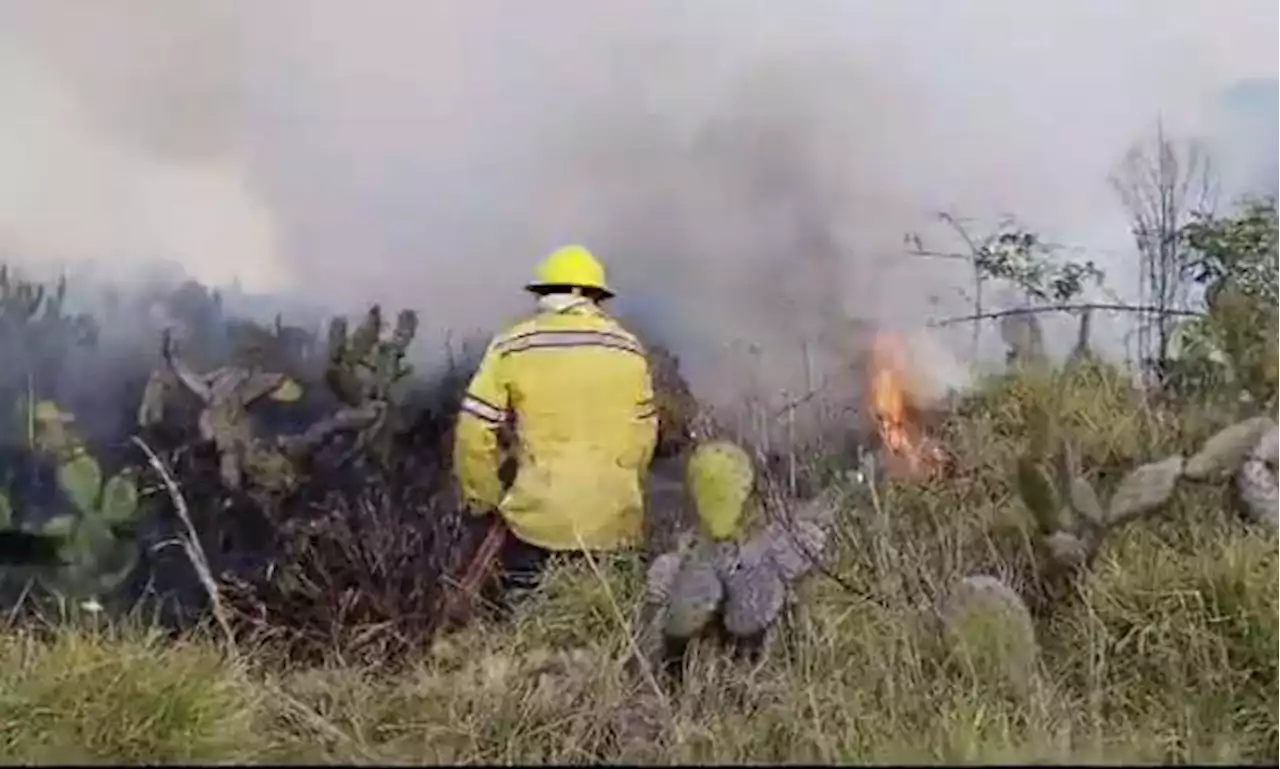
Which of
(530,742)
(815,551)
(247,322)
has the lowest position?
(530,742)

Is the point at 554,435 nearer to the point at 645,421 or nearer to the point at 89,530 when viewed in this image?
the point at 645,421

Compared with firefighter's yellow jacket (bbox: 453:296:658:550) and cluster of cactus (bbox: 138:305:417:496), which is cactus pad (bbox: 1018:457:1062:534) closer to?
firefighter's yellow jacket (bbox: 453:296:658:550)

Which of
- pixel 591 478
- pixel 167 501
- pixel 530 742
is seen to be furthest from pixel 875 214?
pixel 530 742

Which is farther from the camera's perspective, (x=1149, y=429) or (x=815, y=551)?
(x=1149, y=429)

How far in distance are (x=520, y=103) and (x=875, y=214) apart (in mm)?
1394

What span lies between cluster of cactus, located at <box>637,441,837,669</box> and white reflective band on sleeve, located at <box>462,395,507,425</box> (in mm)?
997

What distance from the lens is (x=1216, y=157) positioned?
743 cm

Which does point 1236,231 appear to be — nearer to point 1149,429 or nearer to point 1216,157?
point 1216,157

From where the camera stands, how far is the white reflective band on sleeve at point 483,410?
6.13 meters

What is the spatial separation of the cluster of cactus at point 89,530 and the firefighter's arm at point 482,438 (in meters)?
1.13

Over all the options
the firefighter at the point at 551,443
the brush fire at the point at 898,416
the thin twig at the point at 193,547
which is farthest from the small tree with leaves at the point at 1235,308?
Result: the thin twig at the point at 193,547

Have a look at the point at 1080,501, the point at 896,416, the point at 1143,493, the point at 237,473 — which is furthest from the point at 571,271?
the point at 1143,493

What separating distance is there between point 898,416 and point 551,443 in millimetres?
1463

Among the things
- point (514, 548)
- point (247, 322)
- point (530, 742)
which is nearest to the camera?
point (530, 742)
